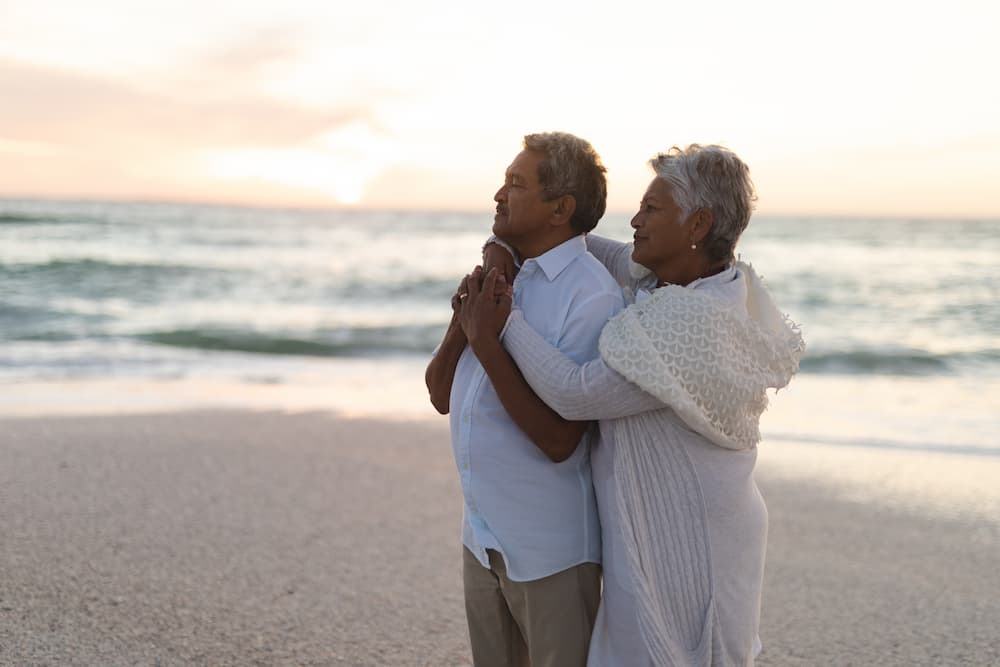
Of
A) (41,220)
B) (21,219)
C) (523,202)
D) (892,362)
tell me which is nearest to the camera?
(523,202)

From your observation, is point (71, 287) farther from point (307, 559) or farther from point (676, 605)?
point (676, 605)

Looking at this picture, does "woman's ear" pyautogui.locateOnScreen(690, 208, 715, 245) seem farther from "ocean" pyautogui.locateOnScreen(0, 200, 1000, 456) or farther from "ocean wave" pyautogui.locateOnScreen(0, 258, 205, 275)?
"ocean wave" pyautogui.locateOnScreen(0, 258, 205, 275)

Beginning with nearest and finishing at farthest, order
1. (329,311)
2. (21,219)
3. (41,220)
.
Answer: (329,311) → (21,219) → (41,220)

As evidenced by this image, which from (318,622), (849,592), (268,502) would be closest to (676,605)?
(318,622)

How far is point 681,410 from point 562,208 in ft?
1.88

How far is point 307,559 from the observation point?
14.9ft

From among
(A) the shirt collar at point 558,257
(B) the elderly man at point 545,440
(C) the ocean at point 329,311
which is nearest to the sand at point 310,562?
(B) the elderly man at point 545,440

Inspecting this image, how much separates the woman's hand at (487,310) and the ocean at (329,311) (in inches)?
244

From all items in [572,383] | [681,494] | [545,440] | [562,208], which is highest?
[562,208]

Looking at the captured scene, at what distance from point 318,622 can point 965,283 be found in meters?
23.2

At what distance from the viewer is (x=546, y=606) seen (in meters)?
2.23

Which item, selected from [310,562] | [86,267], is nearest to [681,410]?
[310,562]

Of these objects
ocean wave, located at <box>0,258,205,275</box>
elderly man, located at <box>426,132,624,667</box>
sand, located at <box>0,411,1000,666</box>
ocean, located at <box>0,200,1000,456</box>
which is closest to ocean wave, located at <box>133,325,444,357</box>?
ocean, located at <box>0,200,1000,456</box>

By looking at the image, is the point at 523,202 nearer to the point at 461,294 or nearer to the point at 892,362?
the point at 461,294
